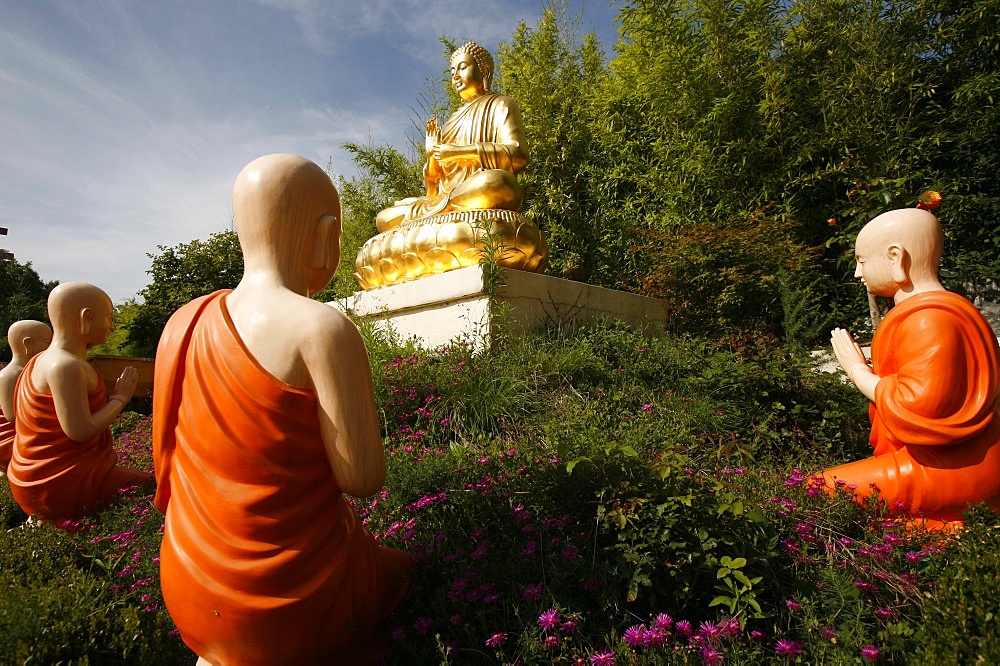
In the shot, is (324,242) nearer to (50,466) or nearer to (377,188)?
(50,466)

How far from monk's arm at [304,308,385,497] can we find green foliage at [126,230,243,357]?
492 inches

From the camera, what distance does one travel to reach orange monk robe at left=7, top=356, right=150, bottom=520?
293cm

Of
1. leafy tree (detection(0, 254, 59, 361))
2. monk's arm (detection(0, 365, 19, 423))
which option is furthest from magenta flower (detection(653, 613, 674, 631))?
leafy tree (detection(0, 254, 59, 361))

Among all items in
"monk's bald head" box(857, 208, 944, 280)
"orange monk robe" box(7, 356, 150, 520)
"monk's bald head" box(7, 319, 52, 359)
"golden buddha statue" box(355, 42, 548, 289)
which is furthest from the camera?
"golden buddha statue" box(355, 42, 548, 289)

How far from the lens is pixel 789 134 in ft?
20.5

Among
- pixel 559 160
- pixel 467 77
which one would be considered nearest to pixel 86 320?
pixel 467 77

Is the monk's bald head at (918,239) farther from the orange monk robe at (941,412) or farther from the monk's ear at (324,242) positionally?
the monk's ear at (324,242)

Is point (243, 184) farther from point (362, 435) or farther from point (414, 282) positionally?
point (414, 282)

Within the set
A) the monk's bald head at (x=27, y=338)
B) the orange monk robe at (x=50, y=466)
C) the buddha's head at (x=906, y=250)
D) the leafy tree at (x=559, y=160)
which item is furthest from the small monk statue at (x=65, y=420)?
the leafy tree at (x=559, y=160)

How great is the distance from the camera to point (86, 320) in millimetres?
3016

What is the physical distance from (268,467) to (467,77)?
234 inches

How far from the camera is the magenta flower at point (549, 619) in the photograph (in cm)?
153

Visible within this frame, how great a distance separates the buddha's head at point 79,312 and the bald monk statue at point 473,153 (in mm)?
2884

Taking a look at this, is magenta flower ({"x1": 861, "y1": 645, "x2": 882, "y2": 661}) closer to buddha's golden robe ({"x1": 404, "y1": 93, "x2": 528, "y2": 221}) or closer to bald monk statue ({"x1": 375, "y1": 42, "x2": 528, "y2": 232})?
bald monk statue ({"x1": 375, "y1": 42, "x2": 528, "y2": 232})
